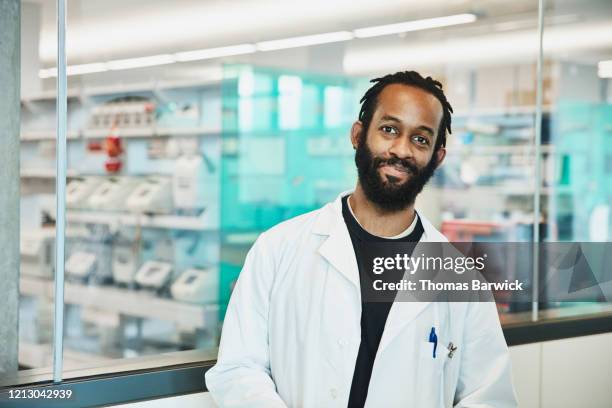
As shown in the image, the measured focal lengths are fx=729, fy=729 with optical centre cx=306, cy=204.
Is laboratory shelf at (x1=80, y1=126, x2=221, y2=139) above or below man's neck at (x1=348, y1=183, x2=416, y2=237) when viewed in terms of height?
above

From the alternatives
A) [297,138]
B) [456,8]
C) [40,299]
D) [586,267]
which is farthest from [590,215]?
[40,299]

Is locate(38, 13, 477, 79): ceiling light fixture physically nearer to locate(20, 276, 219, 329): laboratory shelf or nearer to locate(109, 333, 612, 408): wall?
locate(20, 276, 219, 329): laboratory shelf

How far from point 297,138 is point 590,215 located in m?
2.70

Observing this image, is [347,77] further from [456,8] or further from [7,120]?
[7,120]

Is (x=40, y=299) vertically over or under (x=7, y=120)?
under

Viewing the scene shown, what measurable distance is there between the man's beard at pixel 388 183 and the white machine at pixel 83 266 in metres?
4.43

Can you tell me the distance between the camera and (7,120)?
2.08 m

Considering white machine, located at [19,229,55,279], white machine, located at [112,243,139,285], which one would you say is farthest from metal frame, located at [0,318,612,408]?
white machine, located at [19,229,55,279]

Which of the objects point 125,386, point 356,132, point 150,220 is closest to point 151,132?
point 150,220

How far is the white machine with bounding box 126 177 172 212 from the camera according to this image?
561cm

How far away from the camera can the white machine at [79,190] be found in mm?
5930

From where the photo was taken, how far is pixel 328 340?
1832mm

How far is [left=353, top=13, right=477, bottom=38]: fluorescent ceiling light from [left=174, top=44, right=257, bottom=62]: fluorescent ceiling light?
947mm

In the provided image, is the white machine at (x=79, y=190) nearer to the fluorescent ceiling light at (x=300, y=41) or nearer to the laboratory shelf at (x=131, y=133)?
the laboratory shelf at (x=131, y=133)
